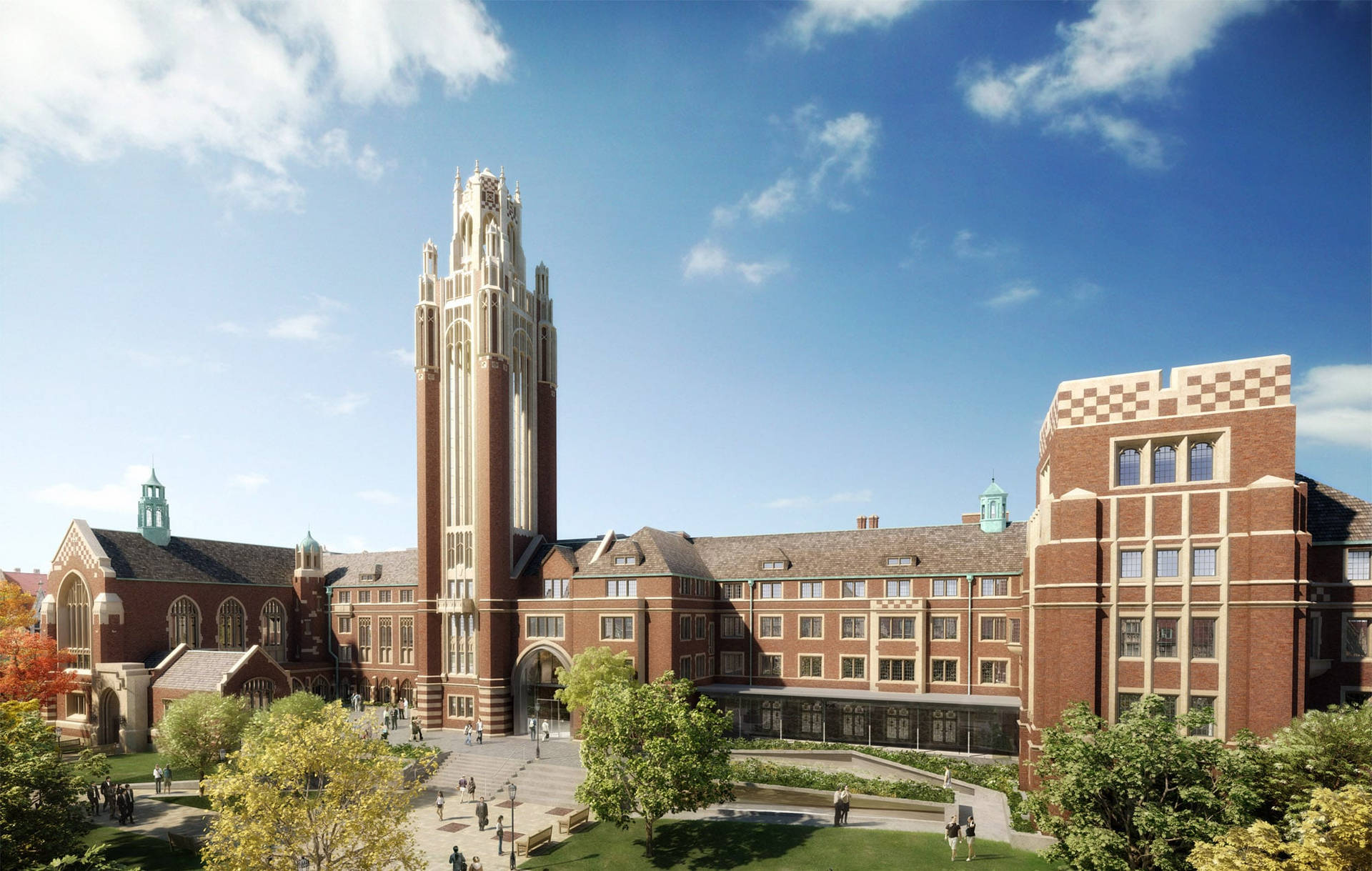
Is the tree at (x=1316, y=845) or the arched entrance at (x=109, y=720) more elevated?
the tree at (x=1316, y=845)

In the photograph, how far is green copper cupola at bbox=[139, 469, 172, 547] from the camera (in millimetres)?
67562

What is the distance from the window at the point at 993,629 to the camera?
175ft

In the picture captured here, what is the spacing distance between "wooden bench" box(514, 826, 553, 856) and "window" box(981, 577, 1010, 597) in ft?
112

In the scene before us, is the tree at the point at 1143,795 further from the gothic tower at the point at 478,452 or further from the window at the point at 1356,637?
the gothic tower at the point at 478,452

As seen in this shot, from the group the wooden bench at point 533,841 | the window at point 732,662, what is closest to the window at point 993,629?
the window at point 732,662

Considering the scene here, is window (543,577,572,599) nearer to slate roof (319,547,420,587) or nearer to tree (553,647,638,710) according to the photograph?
tree (553,647,638,710)

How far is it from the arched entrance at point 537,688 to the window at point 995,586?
1275 inches

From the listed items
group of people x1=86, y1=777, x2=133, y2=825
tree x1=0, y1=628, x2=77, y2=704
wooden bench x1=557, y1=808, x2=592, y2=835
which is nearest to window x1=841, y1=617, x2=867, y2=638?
wooden bench x1=557, y1=808, x2=592, y2=835

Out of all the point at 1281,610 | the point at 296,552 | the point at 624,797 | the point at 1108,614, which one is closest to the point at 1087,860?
the point at 1108,614

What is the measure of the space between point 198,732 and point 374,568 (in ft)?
106

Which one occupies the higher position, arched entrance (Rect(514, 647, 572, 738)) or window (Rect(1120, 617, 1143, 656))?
window (Rect(1120, 617, 1143, 656))

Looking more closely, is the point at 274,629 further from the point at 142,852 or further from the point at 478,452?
the point at 142,852

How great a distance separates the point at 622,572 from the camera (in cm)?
5709

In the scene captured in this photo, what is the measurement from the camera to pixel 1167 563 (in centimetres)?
3331
